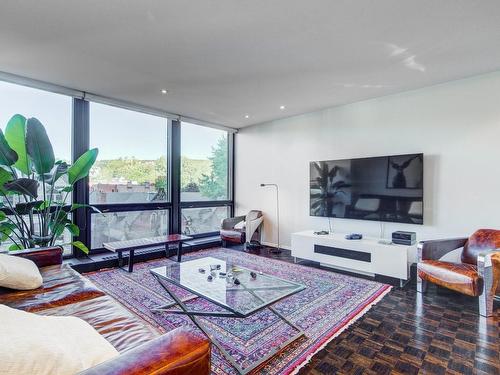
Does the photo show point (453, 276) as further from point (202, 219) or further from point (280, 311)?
point (202, 219)

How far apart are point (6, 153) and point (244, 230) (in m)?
3.54

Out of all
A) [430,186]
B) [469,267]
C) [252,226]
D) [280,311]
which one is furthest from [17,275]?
[430,186]

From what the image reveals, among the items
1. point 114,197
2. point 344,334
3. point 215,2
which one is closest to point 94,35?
point 215,2

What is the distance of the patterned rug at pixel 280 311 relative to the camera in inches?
77.4

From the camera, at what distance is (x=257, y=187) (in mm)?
5816

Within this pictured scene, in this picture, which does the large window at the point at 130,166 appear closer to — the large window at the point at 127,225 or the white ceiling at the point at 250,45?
the large window at the point at 127,225

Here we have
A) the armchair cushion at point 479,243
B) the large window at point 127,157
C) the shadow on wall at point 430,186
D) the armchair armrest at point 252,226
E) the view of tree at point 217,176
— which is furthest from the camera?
the view of tree at point 217,176

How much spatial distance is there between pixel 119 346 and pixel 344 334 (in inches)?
67.0

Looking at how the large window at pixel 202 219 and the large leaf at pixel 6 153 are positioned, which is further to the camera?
the large window at pixel 202 219

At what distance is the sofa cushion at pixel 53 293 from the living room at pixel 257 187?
2 centimetres

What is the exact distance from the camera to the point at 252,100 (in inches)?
168

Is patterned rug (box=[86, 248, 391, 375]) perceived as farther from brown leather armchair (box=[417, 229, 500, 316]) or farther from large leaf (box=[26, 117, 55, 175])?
large leaf (box=[26, 117, 55, 175])

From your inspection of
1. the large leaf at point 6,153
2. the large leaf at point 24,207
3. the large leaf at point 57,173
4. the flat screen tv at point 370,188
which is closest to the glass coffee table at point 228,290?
the large leaf at point 24,207

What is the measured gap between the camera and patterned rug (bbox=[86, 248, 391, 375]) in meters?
1.96
